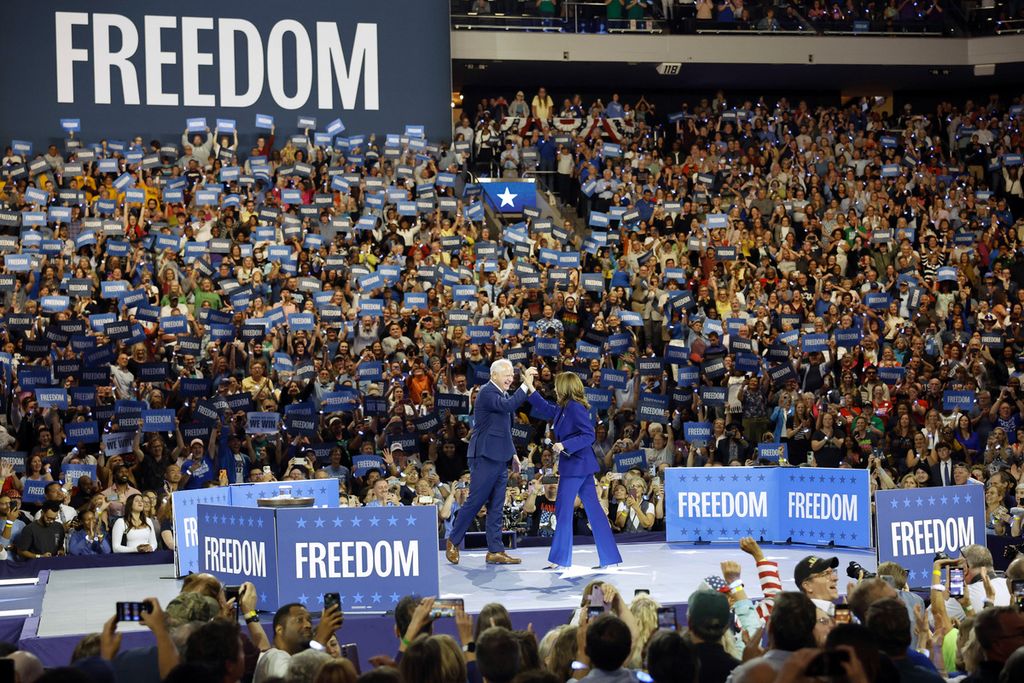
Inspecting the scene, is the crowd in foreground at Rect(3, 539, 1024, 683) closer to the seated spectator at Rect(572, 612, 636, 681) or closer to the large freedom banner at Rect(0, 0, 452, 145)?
the seated spectator at Rect(572, 612, 636, 681)

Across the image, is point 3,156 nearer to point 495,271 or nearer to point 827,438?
point 495,271

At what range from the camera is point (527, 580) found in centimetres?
1168

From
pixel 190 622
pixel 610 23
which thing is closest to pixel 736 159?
pixel 610 23

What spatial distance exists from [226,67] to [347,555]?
709 inches

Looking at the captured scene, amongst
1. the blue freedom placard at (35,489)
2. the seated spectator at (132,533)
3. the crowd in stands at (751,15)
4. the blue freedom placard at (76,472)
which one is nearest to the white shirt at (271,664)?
the seated spectator at (132,533)

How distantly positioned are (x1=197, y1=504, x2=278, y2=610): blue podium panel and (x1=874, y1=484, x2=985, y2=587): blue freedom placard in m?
4.73

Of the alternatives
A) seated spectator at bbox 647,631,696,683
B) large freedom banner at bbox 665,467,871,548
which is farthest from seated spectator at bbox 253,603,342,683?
large freedom banner at bbox 665,467,871,548

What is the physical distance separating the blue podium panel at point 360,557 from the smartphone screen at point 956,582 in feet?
12.3

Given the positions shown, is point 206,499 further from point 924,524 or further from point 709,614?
point 709,614

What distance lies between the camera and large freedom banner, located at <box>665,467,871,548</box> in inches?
522

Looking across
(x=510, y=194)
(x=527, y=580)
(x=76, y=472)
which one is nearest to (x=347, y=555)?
(x=527, y=580)

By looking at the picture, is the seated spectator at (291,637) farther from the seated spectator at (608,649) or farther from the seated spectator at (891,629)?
the seated spectator at (891,629)

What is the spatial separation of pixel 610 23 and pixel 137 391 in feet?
46.6

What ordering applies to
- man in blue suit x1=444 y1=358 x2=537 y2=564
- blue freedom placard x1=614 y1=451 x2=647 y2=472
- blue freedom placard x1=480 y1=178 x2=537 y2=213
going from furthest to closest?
1. blue freedom placard x1=480 y1=178 x2=537 y2=213
2. blue freedom placard x1=614 y1=451 x2=647 y2=472
3. man in blue suit x1=444 y1=358 x2=537 y2=564
